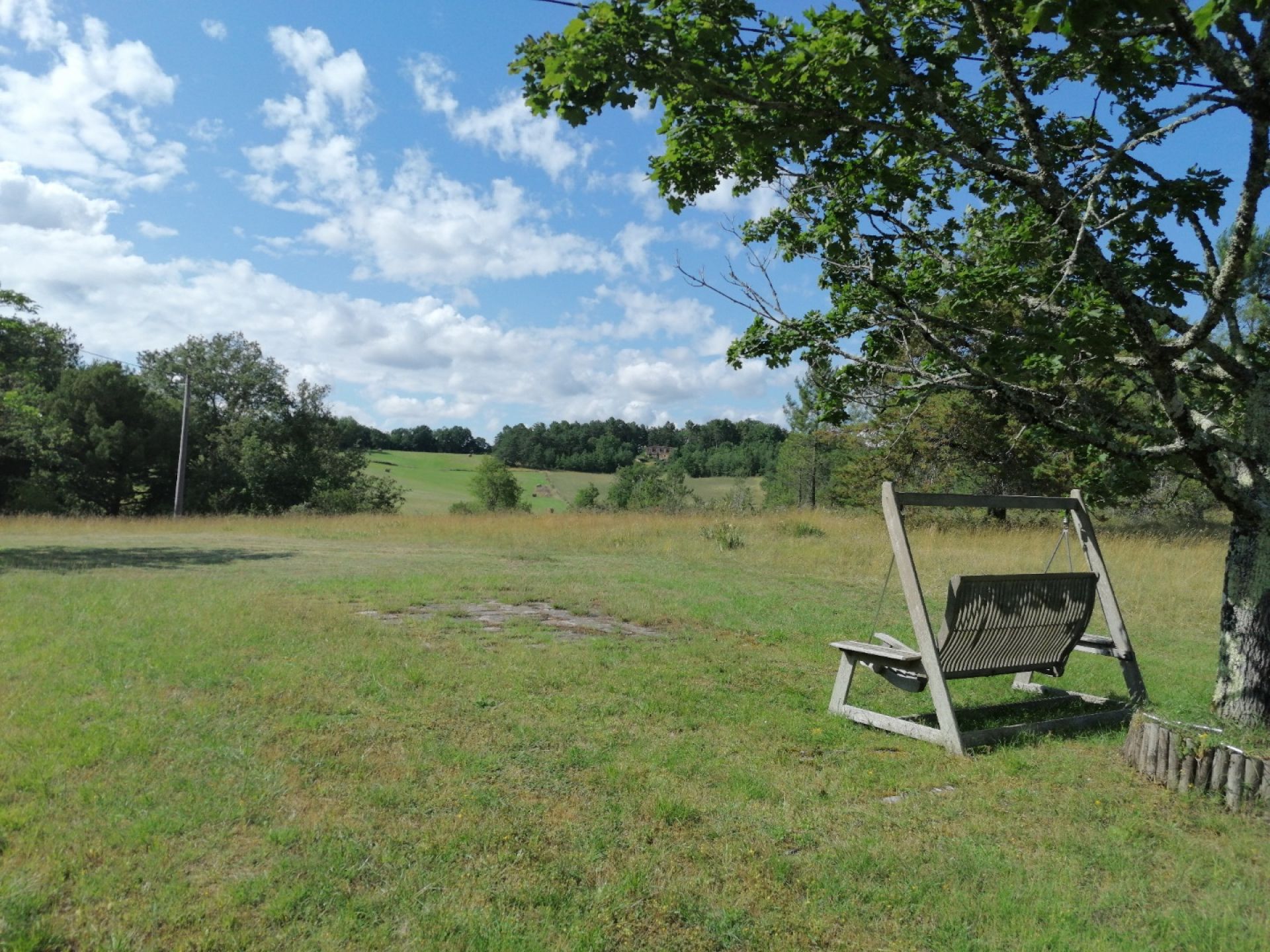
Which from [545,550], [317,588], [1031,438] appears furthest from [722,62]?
[545,550]

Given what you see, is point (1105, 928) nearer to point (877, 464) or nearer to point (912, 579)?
point (912, 579)

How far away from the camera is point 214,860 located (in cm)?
336

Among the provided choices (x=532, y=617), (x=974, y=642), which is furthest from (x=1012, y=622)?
(x=532, y=617)

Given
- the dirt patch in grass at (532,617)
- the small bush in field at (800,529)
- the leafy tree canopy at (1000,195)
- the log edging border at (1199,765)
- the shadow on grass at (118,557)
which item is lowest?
the shadow on grass at (118,557)

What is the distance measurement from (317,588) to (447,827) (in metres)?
8.76

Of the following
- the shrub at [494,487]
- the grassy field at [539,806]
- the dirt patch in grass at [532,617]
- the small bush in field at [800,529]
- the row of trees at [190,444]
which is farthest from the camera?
the shrub at [494,487]

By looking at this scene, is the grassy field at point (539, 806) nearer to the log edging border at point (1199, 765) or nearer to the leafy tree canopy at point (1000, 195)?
the log edging border at point (1199, 765)

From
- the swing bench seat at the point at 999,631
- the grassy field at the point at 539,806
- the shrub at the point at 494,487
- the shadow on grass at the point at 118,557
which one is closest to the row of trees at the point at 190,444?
the shrub at the point at 494,487

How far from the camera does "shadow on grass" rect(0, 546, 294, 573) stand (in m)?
14.0

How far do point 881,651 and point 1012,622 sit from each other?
914mm

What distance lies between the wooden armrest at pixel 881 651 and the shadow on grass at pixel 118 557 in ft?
41.0

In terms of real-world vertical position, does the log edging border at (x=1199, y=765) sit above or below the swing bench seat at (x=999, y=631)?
below

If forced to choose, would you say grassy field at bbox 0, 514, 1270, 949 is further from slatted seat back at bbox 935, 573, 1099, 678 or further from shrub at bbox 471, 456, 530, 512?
shrub at bbox 471, 456, 530, 512

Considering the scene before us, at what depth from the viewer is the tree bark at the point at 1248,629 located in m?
5.47
